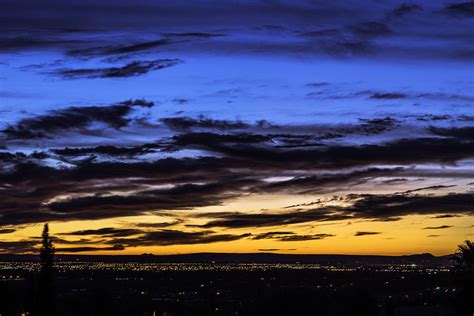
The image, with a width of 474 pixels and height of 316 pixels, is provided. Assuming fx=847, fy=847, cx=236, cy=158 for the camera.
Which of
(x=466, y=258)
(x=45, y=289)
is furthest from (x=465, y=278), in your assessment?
(x=45, y=289)

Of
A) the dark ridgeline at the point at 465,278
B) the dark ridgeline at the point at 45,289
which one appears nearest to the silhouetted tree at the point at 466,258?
the dark ridgeline at the point at 465,278

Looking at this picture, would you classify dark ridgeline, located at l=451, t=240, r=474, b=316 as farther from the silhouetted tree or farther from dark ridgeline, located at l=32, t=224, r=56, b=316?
dark ridgeline, located at l=32, t=224, r=56, b=316

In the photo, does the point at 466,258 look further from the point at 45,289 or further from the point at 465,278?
the point at 45,289

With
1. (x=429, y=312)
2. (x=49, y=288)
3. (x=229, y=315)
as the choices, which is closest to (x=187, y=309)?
(x=229, y=315)

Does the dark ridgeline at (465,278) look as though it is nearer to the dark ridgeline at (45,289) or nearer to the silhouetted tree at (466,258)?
the silhouetted tree at (466,258)

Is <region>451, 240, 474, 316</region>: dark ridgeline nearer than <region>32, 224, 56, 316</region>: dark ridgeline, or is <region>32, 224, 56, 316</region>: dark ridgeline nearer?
<region>451, 240, 474, 316</region>: dark ridgeline

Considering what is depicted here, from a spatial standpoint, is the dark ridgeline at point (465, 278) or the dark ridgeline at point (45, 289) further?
the dark ridgeline at point (45, 289)

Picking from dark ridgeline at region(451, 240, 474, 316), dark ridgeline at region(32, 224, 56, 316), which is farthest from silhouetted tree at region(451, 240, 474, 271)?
dark ridgeline at region(32, 224, 56, 316)

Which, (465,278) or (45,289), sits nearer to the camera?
(465,278)
